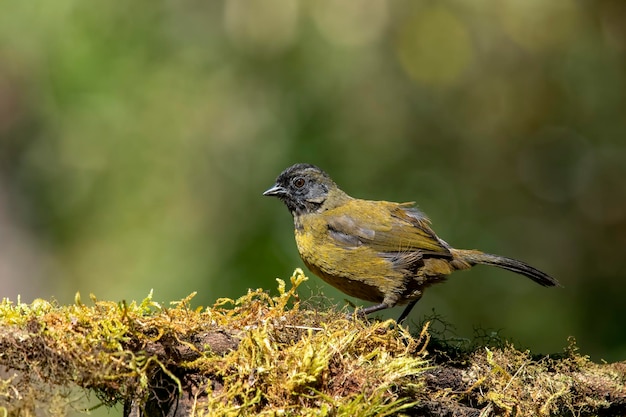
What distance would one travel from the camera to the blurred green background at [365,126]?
6.30m

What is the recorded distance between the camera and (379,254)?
3.89 metres

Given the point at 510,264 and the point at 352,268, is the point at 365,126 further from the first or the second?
the point at 352,268

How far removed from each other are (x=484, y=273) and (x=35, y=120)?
4.75 m

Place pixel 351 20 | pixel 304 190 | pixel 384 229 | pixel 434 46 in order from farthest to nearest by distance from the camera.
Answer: pixel 434 46, pixel 351 20, pixel 304 190, pixel 384 229

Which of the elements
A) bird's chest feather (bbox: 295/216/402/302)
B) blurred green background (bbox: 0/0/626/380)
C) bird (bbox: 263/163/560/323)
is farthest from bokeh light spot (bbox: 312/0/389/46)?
bird's chest feather (bbox: 295/216/402/302)

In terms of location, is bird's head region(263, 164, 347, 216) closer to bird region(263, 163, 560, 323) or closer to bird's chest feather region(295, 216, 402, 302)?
bird region(263, 163, 560, 323)

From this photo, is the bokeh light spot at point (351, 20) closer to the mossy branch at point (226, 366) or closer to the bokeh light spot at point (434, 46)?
the bokeh light spot at point (434, 46)

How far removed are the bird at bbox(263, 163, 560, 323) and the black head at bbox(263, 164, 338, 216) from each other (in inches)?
0.8

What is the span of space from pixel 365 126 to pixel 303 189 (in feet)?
7.59

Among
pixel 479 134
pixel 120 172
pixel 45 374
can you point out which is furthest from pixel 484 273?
pixel 45 374

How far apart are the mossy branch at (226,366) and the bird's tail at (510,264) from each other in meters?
1.28

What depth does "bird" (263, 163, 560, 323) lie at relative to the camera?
12.5 feet

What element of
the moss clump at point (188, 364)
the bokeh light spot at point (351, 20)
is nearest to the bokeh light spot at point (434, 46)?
the bokeh light spot at point (351, 20)

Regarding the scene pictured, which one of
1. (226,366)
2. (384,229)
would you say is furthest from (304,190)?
(226,366)
